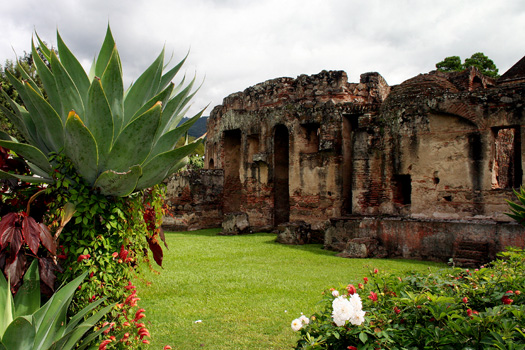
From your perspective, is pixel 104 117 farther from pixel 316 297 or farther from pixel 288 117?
pixel 288 117

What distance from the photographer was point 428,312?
2871 millimetres

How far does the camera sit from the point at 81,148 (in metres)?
2.50

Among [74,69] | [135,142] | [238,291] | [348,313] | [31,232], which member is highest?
[74,69]

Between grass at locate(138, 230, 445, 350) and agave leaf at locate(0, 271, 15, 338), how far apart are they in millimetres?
1336

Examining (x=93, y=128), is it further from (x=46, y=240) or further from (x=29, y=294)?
(x=29, y=294)

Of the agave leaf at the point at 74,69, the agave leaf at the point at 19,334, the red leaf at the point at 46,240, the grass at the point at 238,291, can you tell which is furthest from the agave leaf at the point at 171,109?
the agave leaf at the point at 19,334

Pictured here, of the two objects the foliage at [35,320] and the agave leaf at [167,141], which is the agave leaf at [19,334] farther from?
the agave leaf at [167,141]

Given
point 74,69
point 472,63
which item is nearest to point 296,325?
point 74,69

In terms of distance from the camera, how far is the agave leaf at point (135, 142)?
2561 mm

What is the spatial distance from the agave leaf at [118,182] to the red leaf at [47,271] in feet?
1.72

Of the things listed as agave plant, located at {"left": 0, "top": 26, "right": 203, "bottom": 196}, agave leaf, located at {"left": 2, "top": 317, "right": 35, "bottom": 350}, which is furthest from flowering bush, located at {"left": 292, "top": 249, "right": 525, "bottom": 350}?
agave leaf, located at {"left": 2, "top": 317, "right": 35, "bottom": 350}

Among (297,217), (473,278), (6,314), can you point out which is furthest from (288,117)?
(6,314)

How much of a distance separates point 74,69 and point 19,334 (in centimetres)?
165

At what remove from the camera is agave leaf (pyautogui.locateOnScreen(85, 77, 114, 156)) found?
253 cm
